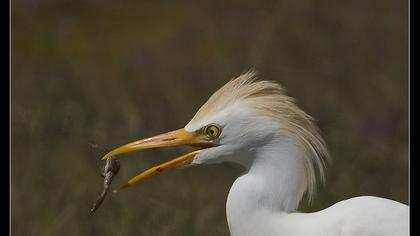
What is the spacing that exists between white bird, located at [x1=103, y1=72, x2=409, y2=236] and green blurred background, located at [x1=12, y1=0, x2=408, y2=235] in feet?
4.52

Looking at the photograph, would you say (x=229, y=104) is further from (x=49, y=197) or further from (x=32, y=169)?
(x=32, y=169)

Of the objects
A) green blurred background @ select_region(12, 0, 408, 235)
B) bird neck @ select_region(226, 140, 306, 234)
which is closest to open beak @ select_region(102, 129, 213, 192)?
bird neck @ select_region(226, 140, 306, 234)

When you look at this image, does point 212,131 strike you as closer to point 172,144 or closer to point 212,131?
point 212,131

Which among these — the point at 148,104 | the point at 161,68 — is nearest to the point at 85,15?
the point at 161,68

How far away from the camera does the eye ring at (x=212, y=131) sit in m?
3.17

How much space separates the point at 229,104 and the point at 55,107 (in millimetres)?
3004

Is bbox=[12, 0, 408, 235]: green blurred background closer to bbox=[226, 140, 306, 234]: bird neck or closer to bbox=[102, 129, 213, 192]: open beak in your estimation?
bbox=[102, 129, 213, 192]: open beak

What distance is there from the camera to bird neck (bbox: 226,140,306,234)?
3107mm

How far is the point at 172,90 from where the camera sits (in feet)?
25.9

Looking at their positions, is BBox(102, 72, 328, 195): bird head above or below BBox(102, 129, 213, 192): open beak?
above

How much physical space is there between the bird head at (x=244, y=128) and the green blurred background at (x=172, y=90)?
1.34 meters

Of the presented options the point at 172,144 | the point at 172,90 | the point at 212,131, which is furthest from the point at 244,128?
the point at 172,90

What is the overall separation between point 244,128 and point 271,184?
0.69ft

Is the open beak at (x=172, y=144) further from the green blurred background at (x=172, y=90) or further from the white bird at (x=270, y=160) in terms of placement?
the green blurred background at (x=172, y=90)
